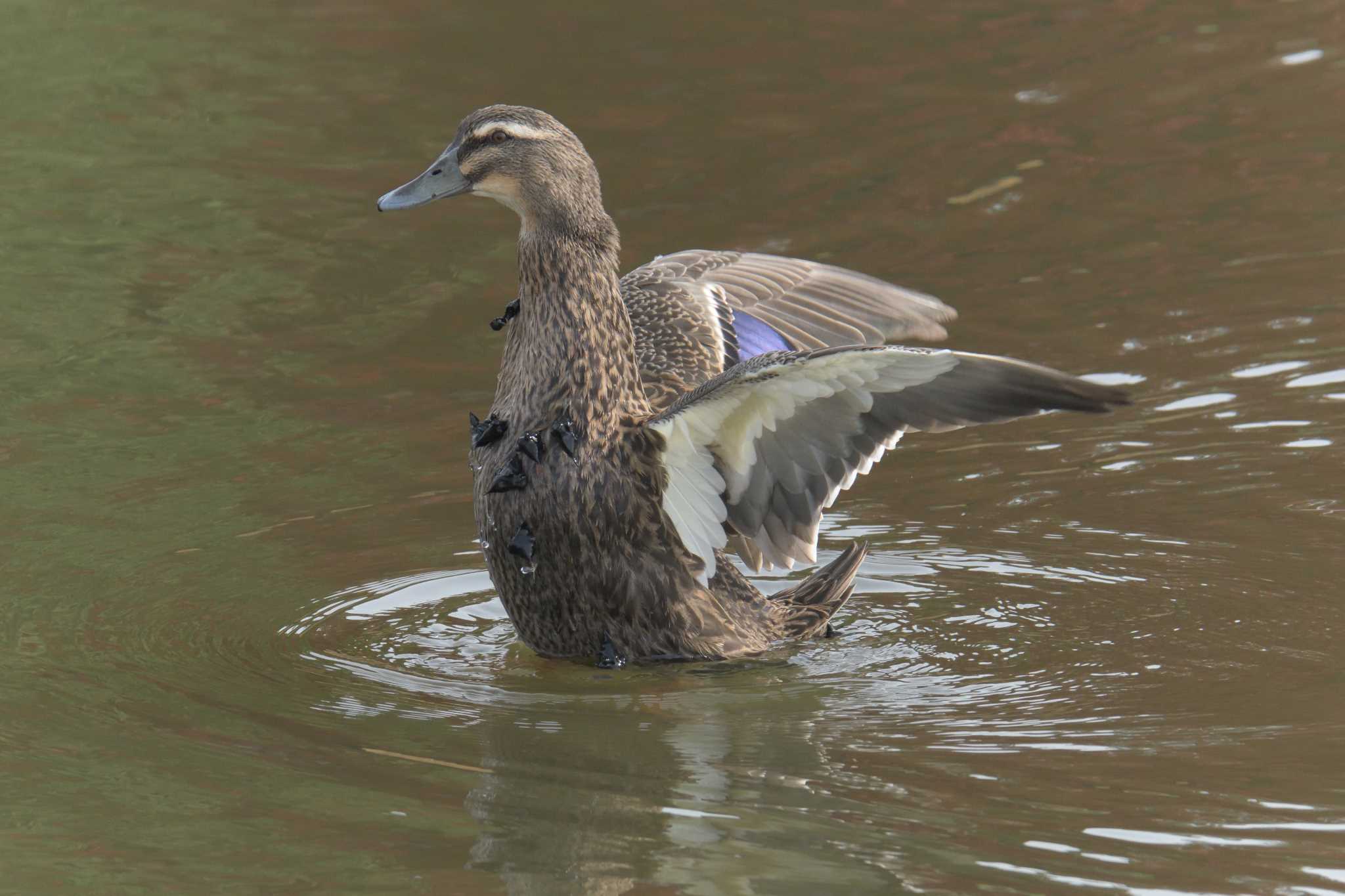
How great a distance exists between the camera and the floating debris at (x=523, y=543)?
6141mm

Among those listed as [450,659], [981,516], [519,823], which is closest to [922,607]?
[981,516]

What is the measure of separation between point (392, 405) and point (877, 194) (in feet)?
12.1

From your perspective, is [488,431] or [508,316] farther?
[508,316]

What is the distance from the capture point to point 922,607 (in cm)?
671

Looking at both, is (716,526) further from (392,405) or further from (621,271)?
(621,271)

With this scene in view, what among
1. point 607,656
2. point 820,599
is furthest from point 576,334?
point 820,599

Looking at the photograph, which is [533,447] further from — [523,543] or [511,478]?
[523,543]

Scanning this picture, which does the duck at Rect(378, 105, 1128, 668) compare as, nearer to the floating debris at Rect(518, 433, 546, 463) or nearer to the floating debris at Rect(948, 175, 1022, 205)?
the floating debris at Rect(518, 433, 546, 463)

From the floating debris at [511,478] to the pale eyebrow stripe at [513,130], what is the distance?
103cm

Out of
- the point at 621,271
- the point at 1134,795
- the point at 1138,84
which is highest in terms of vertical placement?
the point at 1138,84

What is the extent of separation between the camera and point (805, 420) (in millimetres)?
5871

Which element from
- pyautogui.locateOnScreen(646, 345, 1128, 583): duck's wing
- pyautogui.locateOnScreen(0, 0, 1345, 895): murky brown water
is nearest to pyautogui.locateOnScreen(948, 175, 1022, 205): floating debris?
pyautogui.locateOnScreen(0, 0, 1345, 895): murky brown water

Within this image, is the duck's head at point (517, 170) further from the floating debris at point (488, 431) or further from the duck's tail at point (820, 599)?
the duck's tail at point (820, 599)

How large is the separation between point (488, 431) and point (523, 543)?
0.39 m
